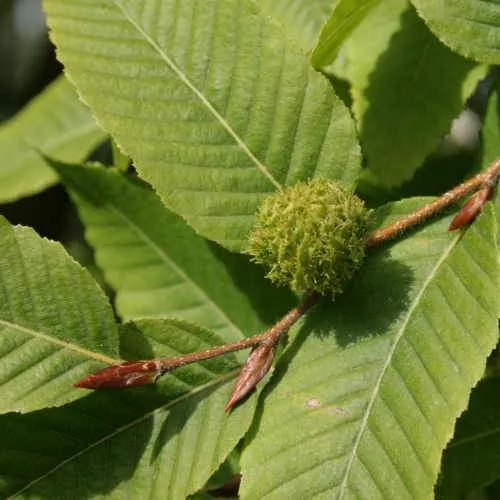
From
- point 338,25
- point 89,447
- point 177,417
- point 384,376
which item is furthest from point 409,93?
point 89,447

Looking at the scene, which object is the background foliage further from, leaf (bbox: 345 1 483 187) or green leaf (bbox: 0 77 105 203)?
green leaf (bbox: 0 77 105 203)

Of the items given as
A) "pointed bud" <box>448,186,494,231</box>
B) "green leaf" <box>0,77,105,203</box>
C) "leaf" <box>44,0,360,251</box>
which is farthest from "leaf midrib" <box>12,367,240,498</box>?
"green leaf" <box>0,77,105,203</box>

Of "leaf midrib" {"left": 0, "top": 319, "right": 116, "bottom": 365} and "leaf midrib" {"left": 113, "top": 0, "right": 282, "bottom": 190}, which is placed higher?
"leaf midrib" {"left": 113, "top": 0, "right": 282, "bottom": 190}

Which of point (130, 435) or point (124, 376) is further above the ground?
point (124, 376)

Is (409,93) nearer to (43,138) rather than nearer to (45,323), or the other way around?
(45,323)

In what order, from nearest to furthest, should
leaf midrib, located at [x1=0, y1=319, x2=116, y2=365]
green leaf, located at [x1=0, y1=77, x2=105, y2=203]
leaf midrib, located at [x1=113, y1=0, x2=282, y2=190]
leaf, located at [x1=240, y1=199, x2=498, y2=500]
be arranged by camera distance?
leaf, located at [x1=240, y1=199, x2=498, y2=500], leaf midrib, located at [x1=0, y1=319, x2=116, y2=365], leaf midrib, located at [x1=113, y1=0, x2=282, y2=190], green leaf, located at [x1=0, y1=77, x2=105, y2=203]

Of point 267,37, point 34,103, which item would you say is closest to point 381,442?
point 267,37

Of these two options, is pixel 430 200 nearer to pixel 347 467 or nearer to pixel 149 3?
pixel 347 467

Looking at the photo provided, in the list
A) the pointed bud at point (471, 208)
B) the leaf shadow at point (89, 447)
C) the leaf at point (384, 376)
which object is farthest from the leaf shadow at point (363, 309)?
the leaf shadow at point (89, 447)
